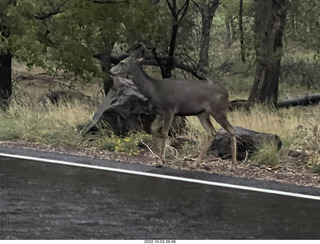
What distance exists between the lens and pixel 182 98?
10.0 meters

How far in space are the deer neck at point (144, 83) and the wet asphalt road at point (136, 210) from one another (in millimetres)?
1681

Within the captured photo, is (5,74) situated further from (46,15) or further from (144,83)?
(144,83)

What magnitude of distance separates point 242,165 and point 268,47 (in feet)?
28.9

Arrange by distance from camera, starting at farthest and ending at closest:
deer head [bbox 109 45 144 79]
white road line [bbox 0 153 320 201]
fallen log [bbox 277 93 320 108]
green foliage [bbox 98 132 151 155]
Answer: fallen log [bbox 277 93 320 108], green foliage [bbox 98 132 151 155], deer head [bbox 109 45 144 79], white road line [bbox 0 153 320 201]

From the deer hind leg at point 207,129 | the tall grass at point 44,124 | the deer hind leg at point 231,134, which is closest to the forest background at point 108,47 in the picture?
the tall grass at point 44,124

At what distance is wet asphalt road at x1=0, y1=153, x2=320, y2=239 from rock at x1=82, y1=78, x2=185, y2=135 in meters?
3.31

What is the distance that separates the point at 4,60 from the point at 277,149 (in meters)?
12.9

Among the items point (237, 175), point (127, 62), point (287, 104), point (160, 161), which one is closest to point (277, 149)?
point (237, 175)

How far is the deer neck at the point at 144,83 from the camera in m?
10.2

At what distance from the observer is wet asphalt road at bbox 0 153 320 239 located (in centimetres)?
622

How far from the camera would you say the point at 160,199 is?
7.77 meters

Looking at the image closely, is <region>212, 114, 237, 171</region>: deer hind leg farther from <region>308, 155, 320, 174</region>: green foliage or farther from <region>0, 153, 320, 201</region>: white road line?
<region>308, 155, 320, 174</region>: green foliage

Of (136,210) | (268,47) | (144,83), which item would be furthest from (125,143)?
(268,47)

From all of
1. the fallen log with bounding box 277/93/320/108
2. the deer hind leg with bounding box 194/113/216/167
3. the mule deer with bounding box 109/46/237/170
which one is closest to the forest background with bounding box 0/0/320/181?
the deer hind leg with bounding box 194/113/216/167
